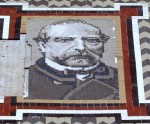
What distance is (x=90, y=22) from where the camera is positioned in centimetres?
507

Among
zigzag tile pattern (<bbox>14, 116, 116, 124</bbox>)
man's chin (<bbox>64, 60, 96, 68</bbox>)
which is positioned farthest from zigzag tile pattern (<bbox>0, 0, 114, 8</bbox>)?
zigzag tile pattern (<bbox>14, 116, 116, 124</bbox>)

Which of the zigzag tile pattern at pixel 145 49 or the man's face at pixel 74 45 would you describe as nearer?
the zigzag tile pattern at pixel 145 49

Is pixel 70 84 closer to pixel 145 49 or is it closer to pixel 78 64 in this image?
pixel 78 64

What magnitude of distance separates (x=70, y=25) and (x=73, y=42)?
198 mm

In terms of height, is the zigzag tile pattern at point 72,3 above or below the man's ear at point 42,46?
above

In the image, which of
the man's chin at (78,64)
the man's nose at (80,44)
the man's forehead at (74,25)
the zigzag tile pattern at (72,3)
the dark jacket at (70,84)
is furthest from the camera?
the zigzag tile pattern at (72,3)

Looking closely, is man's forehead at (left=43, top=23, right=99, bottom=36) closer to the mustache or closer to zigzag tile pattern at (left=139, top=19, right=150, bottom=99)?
the mustache

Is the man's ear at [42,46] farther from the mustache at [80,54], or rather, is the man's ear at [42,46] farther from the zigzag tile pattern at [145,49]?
the zigzag tile pattern at [145,49]

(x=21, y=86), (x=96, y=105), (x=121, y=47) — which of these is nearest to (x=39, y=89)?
(x=21, y=86)

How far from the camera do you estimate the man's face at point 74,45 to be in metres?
4.82

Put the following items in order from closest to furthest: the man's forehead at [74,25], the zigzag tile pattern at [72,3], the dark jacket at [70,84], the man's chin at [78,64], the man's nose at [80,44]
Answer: the dark jacket at [70,84], the man's chin at [78,64], the man's nose at [80,44], the man's forehead at [74,25], the zigzag tile pattern at [72,3]

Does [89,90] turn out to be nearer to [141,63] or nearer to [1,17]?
[141,63]

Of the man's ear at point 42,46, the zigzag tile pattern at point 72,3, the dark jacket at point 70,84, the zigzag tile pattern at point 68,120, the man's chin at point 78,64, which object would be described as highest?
the zigzag tile pattern at point 72,3

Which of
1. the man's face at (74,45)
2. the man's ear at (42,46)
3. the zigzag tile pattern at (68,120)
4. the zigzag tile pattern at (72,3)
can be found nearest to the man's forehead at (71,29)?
the man's face at (74,45)
